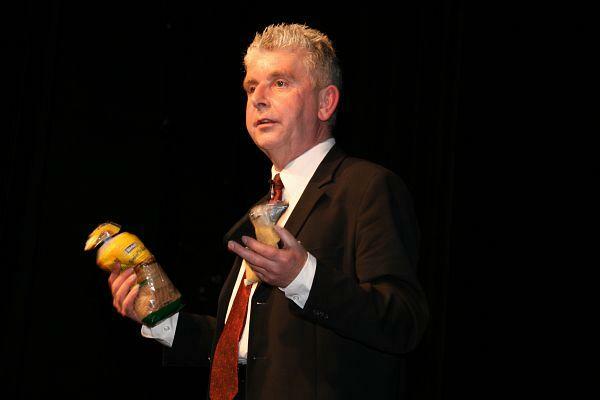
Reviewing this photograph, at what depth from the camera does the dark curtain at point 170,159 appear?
8.39 feet

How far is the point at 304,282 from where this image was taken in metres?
1.27

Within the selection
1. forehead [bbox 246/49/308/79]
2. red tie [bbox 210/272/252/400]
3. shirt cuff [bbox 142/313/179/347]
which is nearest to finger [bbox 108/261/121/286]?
shirt cuff [bbox 142/313/179/347]

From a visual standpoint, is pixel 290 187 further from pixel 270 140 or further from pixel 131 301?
pixel 131 301

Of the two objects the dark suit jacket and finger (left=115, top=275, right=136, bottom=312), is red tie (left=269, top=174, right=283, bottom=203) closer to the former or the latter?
the dark suit jacket

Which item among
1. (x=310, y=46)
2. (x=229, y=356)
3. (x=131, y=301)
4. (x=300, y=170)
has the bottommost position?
(x=229, y=356)

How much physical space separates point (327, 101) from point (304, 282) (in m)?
0.77

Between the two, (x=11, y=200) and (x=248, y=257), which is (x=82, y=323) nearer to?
(x=11, y=200)

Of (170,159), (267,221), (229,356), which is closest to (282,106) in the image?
(267,221)

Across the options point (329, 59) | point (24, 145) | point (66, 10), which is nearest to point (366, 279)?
point (329, 59)

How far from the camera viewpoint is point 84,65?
2.77 metres

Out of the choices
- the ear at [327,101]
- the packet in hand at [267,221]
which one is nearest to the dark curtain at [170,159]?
the ear at [327,101]

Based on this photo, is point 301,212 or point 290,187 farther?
point 290,187

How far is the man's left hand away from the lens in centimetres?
123

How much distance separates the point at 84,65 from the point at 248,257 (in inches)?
73.0
